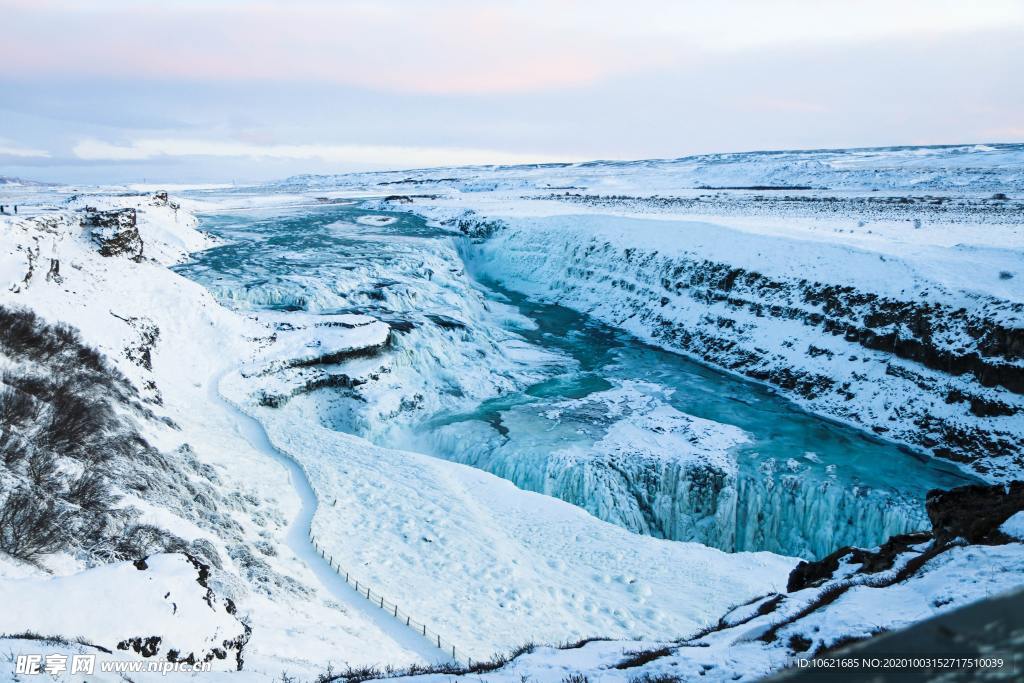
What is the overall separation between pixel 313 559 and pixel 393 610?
3.17 metres

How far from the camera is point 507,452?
25.8m

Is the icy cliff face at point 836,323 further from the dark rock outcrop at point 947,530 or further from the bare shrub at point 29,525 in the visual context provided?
the bare shrub at point 29,525

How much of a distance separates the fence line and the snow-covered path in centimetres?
10

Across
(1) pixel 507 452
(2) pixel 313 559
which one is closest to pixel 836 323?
(1) pixel 507 452

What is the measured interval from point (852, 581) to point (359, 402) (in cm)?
2432

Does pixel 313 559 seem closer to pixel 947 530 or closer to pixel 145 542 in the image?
pixel 145 542

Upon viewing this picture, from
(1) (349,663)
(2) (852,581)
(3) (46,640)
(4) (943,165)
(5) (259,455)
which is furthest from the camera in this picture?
(4) (943,165)

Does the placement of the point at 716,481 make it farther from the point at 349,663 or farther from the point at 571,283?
the point at 571,283

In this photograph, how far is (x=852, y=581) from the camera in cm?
982

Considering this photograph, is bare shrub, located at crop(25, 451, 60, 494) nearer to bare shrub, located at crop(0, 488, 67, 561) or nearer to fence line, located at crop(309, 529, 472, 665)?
bare shrub, located at crop(0, 488, 67, 561)

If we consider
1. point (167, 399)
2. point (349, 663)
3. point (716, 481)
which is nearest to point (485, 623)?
point (349, 663)

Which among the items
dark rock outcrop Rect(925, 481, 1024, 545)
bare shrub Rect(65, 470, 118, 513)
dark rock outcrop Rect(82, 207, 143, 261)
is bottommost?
bare shrub Rect(65, 470, 118, 513)

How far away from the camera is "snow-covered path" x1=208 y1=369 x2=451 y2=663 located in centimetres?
1451

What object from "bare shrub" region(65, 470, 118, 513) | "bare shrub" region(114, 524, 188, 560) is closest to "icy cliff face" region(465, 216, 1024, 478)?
"bare shrub" region(114, 524, 188, 560)
